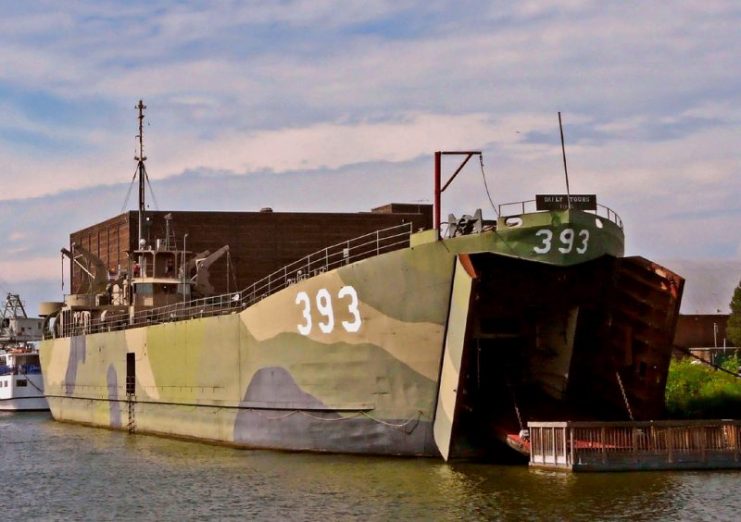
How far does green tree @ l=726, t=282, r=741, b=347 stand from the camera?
6481 cm

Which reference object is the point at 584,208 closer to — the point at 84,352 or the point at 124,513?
the point at 124,513

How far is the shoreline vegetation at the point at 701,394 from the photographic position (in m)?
30.1

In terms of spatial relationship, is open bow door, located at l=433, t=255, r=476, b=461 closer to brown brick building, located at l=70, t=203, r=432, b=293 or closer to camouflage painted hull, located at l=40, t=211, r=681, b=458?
camouflage painted hull, located at l=40, t=211, r=681, b=458

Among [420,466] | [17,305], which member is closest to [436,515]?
[420,466]

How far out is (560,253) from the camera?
23.4m

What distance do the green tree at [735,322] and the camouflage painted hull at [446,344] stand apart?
40803 mm

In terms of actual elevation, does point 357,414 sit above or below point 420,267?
below

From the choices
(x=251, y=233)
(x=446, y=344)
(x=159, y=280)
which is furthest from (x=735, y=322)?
(x=446, y=344)

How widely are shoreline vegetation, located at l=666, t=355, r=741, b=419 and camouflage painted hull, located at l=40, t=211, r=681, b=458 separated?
4.38m

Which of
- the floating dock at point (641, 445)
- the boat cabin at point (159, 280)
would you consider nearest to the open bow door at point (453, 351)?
the floating dock at point (641, 445)

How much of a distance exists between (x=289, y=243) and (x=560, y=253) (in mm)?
50938

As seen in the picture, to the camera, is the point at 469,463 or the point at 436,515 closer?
the point at 436,515

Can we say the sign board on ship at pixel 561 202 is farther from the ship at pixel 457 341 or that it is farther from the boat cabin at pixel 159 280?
the boat cabin at pixel 159 280

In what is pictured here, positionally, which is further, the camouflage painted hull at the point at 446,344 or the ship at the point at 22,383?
the ship at the point at 22,383
